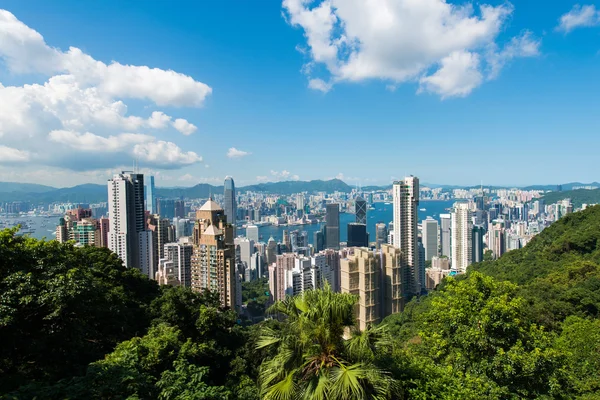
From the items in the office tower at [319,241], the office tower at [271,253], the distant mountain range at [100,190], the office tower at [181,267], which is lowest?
the office tower at [319,241]

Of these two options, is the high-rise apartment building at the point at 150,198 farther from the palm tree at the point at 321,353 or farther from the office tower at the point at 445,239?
the palm tree at the point at 321,353

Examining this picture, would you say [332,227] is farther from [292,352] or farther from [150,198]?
[292,352]

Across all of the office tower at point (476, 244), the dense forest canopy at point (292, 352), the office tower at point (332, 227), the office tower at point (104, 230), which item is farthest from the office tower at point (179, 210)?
the dense forest canopy at point (292, 352)

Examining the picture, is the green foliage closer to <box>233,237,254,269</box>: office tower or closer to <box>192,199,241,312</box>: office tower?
<box>192,199,241,312</box>: office tower

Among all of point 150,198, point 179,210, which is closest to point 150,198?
point 150,198

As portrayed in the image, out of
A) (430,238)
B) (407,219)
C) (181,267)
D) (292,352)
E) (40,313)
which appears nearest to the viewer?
(292,352)
